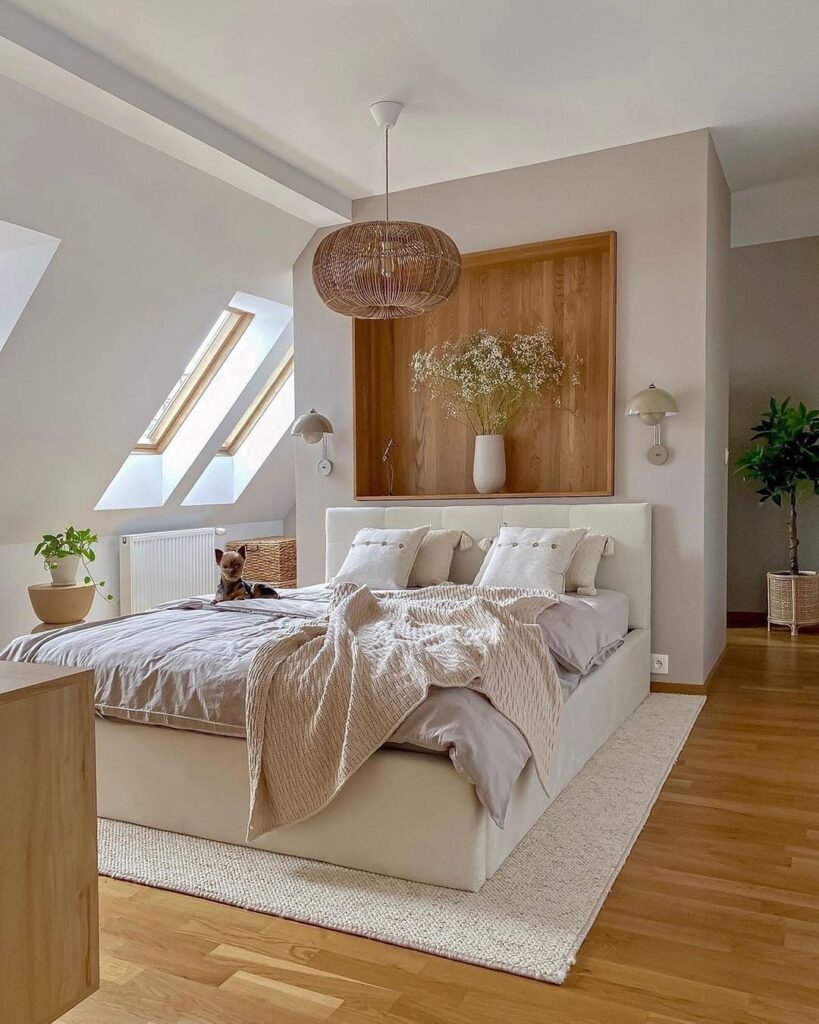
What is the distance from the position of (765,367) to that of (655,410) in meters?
2.84

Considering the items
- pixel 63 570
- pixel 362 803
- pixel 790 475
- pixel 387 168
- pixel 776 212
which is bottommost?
pixel 362 803

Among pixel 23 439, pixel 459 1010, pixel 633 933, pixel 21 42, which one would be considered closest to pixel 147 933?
pixel 459 1010

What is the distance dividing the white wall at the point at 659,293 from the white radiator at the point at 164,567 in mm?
3258

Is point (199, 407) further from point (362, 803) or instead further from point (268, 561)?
point (362, 803)

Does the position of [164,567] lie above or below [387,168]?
below

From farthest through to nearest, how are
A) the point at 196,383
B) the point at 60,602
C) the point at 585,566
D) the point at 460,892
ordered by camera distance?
the point at 196,383 < the point at 60,602 < the point at 585,566 < the point at 460,892

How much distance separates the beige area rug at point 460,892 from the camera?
2.09 m

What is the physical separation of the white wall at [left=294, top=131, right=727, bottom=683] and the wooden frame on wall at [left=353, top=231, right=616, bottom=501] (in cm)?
10

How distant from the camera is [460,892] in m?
2.33

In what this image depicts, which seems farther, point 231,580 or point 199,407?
point 199,407

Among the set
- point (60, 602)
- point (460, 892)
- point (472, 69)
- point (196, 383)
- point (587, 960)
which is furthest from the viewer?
point (196, 383)

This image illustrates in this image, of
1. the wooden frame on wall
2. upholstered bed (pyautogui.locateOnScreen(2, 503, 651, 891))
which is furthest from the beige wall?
upholstered bed (pyautogui.locateOnScreen(2, 503, 651, 891))

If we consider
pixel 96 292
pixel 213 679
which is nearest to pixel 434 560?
pixel 213 679

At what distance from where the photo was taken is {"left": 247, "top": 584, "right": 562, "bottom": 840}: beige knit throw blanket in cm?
243
